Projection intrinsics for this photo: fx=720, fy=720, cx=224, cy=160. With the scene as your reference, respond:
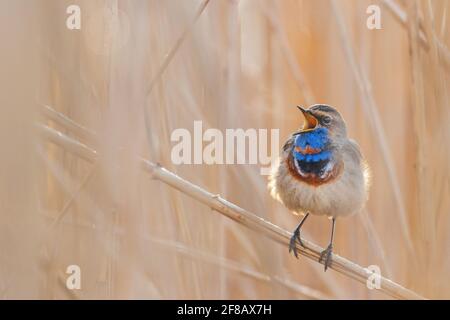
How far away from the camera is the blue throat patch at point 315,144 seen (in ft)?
5.87

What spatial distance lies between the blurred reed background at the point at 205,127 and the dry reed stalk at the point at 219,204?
31mm

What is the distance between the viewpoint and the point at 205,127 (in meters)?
1.77

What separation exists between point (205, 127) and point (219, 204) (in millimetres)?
327

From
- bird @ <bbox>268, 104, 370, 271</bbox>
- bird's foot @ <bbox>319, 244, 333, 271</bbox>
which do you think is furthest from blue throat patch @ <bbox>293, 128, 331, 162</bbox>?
bird's foot @ <bbox>319, 244, 333, 271</bbox>

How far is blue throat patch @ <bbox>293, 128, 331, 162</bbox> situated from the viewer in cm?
179

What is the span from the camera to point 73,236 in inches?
62.4

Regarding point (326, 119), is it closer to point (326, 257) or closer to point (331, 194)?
point (331, 194)

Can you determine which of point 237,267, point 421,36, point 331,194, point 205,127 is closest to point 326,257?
point 331,194

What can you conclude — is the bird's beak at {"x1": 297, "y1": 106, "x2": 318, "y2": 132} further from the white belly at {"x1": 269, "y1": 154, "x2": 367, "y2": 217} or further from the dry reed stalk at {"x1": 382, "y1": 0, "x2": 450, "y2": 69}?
the dry reed stalk at {"x1": 382, "y1": 0, "x2": 450, "y2": 69}

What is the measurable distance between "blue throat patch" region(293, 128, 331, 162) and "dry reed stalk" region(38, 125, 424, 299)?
0.91ft

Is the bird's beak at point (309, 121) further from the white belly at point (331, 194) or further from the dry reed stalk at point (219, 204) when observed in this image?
the dry reed stalk at point (219, 204)

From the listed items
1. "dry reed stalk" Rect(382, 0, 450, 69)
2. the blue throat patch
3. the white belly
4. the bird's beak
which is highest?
"dry reed stalk" Rect(382, 0, 450, 69)

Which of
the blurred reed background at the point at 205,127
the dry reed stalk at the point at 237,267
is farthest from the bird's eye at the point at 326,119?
the dry reed stalk at the point at 237,267
